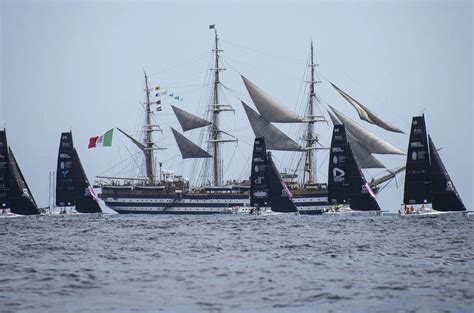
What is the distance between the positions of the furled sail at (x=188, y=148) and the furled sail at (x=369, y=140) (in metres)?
22.2

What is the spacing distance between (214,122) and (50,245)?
83736mm

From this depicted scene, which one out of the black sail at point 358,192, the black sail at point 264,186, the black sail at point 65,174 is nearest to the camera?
the black sail at point 358,192

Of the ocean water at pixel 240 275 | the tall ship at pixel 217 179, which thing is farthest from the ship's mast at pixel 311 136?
the ocean water at pixel 240 275

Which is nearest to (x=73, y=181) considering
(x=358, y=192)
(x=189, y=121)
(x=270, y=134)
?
(x=189, y=121)

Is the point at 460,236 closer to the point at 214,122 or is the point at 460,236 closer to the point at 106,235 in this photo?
the point at 106,235

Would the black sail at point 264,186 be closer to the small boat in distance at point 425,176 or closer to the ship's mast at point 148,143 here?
the small boat in distance at point 425,176

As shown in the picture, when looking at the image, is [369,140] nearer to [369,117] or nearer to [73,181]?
[369,117]

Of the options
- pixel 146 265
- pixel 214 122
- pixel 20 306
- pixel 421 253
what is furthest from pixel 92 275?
pixel 214 122

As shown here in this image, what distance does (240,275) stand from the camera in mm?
32688

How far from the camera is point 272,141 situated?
121500mm

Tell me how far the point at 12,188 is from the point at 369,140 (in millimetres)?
43176

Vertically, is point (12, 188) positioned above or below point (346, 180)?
below

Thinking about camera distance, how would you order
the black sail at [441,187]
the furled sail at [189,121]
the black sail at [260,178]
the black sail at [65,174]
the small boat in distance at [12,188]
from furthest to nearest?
the furled sail at [189,121] → the black sail at [65,174] → the black sail at [260,178] → the small boat in distance at [12,188] → the black sail at [441,187]

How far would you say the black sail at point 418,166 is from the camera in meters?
82.6
